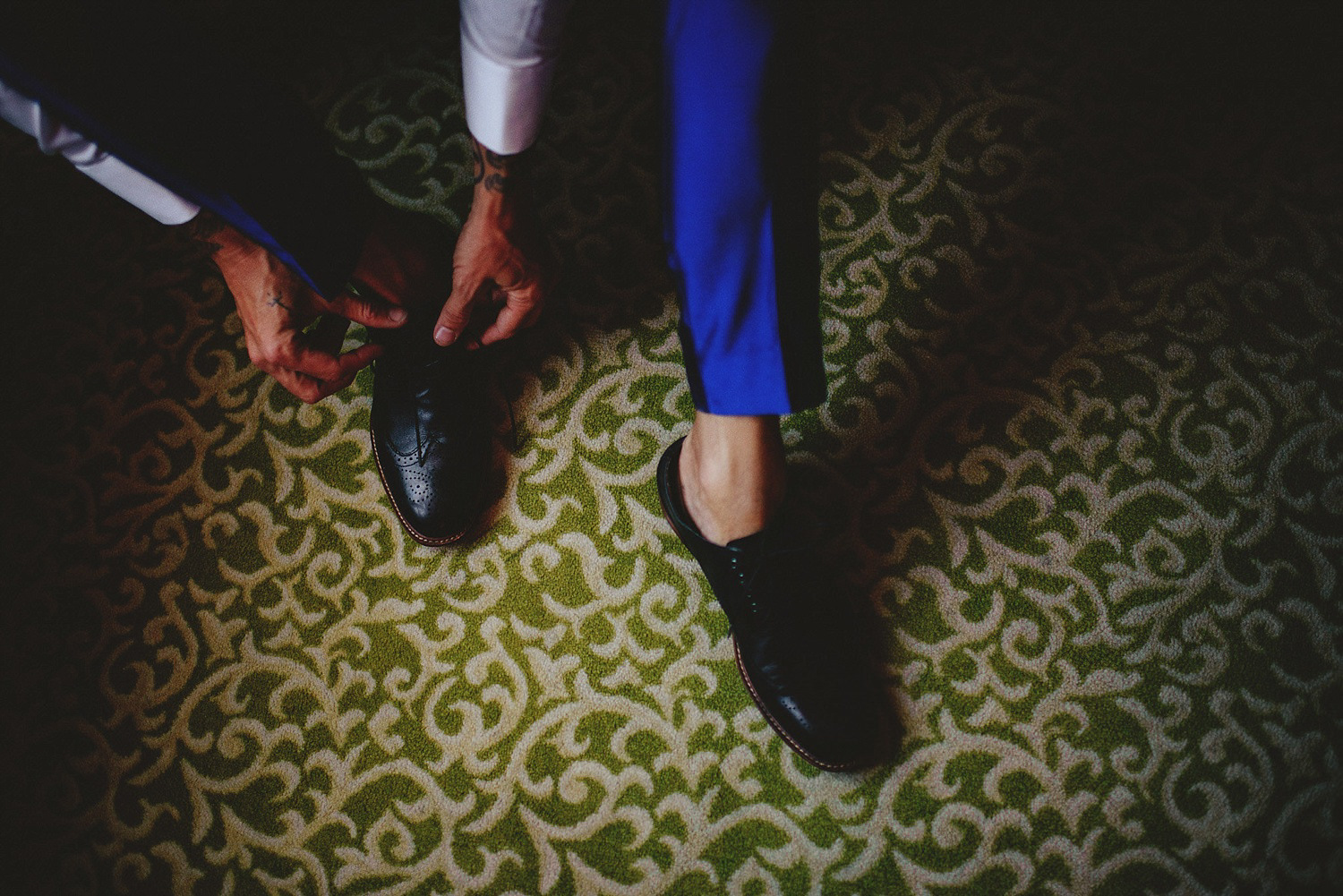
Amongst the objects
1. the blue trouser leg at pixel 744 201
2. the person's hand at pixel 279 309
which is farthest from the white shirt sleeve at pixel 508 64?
the person's hand at pixel 279 309

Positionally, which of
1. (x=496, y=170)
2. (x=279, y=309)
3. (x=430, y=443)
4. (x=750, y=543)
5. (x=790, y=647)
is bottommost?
(x=790, y=647)

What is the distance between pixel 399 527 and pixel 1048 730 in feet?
2.86

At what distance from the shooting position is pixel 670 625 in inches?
37.3

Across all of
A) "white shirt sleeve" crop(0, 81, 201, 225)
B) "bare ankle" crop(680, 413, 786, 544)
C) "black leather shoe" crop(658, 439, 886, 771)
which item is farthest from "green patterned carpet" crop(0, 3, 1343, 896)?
"white shirt sleeve" crop(0, 81, 201, 225)

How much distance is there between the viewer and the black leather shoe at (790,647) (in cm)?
84

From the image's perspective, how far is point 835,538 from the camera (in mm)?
974

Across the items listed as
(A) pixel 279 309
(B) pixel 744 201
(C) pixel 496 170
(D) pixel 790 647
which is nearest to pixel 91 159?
(A) pixel 279 309

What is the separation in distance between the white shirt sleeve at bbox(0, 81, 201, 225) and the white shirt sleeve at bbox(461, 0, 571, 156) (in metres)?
0.30

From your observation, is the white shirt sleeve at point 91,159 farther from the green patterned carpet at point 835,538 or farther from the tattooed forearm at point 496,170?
the green patterned carpet at point 835,538

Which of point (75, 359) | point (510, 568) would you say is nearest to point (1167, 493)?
point (510, 568)

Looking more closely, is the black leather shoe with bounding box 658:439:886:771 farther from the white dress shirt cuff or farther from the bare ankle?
the white dress shirt cuff

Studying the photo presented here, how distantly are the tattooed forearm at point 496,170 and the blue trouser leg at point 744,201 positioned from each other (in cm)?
18

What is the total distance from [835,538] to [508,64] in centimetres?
67

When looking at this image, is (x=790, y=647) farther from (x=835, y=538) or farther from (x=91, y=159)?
(x=91, y=159)
